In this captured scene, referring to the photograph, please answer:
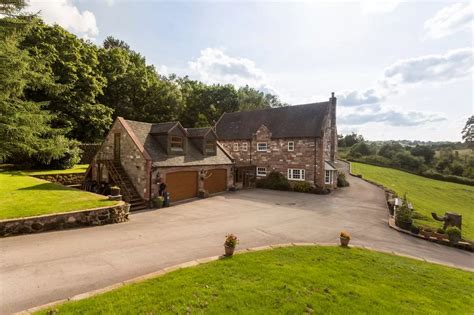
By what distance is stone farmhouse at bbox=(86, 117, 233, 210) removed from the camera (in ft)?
63.3

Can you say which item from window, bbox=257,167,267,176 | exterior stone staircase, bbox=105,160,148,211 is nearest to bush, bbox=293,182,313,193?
window, bbox=257,167,267,176

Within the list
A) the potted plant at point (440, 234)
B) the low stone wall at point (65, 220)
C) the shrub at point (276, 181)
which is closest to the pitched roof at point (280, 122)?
the shrub at point (276, 181)

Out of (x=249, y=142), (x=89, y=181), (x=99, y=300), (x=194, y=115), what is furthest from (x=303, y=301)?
(x=194, y=115)

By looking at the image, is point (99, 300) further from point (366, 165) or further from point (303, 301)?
point (366, 165)

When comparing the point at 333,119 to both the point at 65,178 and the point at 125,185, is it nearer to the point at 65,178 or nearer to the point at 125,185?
the point at 125,185

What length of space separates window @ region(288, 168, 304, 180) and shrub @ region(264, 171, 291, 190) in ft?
2.72

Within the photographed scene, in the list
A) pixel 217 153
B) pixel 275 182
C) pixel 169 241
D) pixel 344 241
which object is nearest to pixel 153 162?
pixel 217 153

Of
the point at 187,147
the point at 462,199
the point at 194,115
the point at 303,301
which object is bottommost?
the point at 462,199

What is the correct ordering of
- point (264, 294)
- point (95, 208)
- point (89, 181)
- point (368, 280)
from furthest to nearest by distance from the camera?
point (89, 181) < point (95, 208) < point (368, 280) < point (264, 294)

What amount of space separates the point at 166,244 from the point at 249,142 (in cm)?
2447

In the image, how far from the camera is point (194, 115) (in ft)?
180

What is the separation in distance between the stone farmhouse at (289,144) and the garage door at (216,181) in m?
2.92

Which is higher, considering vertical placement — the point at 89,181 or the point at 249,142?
the point at 249,142

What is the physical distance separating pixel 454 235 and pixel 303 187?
48.9ft
